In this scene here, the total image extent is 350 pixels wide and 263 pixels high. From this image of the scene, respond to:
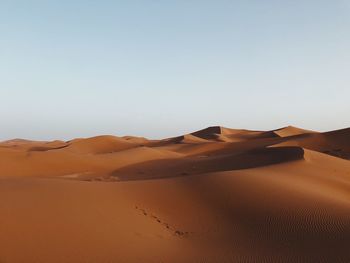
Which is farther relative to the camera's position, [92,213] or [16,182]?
[16,182]

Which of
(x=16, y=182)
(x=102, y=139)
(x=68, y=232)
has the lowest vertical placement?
(x=68, y=232)

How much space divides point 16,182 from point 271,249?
23.3 feet

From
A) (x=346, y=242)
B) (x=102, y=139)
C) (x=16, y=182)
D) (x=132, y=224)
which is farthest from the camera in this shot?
(x=102, y=139)

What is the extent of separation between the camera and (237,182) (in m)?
11.8

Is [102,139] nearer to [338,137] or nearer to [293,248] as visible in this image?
[338,137]

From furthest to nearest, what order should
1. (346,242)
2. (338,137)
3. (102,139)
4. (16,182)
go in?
(102,139)
(338,137)
(16,182)
(346,242)

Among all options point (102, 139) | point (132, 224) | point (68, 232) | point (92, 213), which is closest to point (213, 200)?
point (132, 224)

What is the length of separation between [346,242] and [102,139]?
142 ft

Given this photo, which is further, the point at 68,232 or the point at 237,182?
the point at 237,182

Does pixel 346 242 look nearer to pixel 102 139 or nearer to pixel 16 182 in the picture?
pixel 16 182

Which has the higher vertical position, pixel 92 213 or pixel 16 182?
pixel 16 182

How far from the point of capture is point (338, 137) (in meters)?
36.5

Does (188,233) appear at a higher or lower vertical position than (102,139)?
lower

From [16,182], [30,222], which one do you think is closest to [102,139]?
[16,182]
